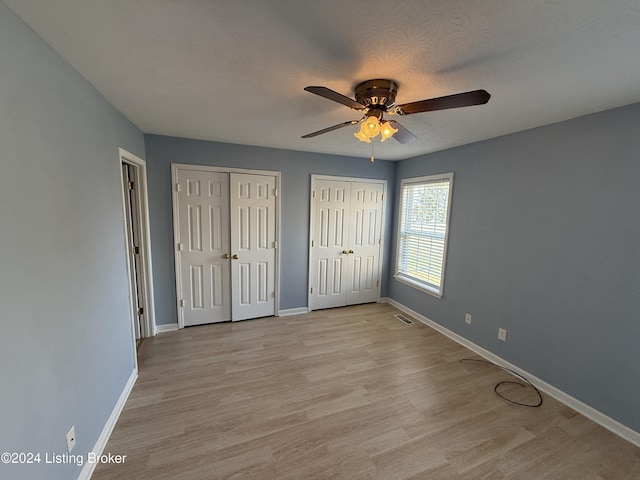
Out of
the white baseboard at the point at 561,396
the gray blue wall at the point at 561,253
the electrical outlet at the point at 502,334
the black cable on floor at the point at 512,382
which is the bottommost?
the black cable on floor at the point at 512,382

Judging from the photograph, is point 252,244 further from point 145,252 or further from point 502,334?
point 502,334

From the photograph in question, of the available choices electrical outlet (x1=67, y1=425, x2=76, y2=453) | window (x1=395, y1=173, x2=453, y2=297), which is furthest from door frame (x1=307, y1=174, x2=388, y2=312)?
electrical outlet (x1=67, y1=425, x2=76, y2=453)

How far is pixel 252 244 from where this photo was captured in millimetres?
3521

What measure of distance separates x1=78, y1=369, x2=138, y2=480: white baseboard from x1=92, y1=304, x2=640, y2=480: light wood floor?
0.05 meters

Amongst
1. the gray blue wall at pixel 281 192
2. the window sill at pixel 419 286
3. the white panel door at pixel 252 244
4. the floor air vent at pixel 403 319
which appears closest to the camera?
the gray blue wall at pixel 281 192

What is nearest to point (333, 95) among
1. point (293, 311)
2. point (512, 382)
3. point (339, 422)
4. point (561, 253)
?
point (339, 422)

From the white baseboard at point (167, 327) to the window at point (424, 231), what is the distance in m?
3.32

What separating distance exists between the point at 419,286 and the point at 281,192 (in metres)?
2.42

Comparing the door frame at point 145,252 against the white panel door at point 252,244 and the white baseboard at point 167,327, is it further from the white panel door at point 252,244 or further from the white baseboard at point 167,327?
the white panel door at point 252,244

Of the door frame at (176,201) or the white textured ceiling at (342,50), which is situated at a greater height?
the white textured ceiling at (342,50)

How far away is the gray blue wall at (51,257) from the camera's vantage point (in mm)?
1019

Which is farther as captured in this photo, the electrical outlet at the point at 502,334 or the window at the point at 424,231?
the window at the point at 424,231

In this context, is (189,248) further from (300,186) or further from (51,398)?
(51,398)

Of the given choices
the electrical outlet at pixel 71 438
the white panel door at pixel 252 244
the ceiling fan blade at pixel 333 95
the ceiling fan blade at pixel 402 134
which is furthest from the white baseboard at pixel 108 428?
the ceiling fan blade at pixel 402 134
